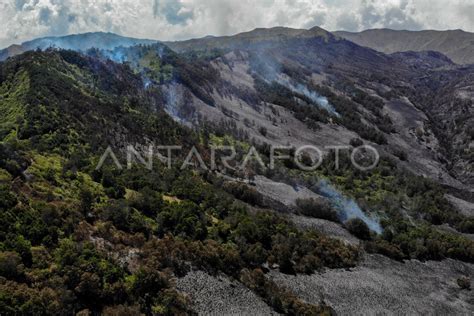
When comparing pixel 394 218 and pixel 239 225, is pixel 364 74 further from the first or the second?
pixel 239 225

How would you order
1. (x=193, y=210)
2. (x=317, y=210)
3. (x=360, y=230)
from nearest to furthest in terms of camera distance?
(x=193, y=210) < (x=360, y=230) < (x=317, y=210)

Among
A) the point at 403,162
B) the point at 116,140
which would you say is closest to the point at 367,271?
the point at 116,140

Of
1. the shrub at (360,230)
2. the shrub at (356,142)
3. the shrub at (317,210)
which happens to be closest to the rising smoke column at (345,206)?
the shrub at (317,210)

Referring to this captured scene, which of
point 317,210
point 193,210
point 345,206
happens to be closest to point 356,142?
point 345,206

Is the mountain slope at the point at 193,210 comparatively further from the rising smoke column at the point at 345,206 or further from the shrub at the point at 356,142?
the shrub at the point at 356,142

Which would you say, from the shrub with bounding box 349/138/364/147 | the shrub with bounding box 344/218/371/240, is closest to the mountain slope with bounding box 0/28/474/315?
the shrub with bounding box 344/218/371/240

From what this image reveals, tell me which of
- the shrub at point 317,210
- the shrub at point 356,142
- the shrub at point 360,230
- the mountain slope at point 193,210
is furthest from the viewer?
the shrub at point 356,142

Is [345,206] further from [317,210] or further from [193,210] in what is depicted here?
[193,210]

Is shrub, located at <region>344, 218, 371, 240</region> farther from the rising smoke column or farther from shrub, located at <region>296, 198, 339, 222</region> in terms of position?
shrub, located at <region>296, 198, 339, 222</region>
